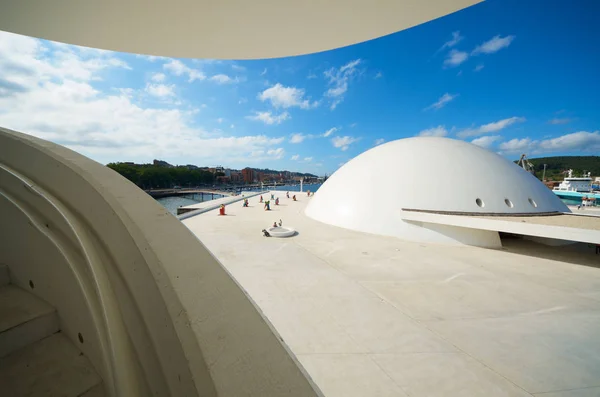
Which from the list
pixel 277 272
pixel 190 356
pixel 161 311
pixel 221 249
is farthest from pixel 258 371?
pixel 221 249

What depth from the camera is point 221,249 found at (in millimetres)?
11562

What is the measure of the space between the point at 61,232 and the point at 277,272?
7452mm

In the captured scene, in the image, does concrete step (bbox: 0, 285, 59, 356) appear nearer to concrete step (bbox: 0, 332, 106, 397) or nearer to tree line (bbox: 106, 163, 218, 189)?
concrete step (bbox: 0, 332, 106, 397)

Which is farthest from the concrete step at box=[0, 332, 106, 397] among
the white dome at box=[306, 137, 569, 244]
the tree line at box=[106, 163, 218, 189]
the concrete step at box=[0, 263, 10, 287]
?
the tree line at box=[106, 163, 218, 189]

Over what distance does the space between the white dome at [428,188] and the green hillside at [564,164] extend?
123675mm

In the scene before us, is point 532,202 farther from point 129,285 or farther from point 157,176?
point 157,176

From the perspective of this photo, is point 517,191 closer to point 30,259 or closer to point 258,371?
point 258,371

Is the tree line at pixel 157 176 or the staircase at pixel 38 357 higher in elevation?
the tree line at pixel 157 176

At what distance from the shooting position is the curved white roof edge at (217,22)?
10.7ft

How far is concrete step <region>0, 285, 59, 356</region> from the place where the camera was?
5.86 ft

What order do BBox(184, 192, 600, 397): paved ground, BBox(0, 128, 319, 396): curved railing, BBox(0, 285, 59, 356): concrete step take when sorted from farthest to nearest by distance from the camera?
BBox(184, 192, 600, 397): paved ground → BBox(0, 285, 59, 356): concrete step → BBox(0, 128, 319, 396): curved railing

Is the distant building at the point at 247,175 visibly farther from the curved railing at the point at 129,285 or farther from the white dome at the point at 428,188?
the curved railing at the point at 129,285

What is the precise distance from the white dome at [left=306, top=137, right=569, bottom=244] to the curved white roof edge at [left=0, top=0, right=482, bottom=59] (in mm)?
13075

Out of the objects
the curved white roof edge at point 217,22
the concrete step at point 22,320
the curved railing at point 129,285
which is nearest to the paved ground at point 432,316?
the curved railing at point 129,285
